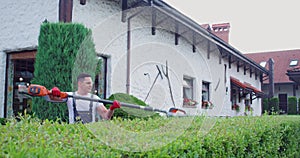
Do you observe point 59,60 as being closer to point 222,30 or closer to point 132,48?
point 132,48

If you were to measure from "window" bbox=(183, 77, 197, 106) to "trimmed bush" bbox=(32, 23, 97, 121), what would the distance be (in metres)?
5.88

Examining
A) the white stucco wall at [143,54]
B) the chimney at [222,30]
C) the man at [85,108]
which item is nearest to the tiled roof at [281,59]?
the chimney at [222,30]

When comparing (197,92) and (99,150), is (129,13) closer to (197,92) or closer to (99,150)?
(197,92)

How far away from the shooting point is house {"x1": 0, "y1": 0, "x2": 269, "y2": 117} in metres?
6.93

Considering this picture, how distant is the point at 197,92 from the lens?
39.8ft

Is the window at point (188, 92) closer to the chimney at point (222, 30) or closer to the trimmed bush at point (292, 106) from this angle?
the chimney at point (222, 30)

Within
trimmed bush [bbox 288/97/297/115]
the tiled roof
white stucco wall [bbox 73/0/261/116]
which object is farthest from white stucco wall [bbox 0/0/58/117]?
the tiled roof

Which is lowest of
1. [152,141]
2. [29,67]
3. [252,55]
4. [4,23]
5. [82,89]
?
[152,141]

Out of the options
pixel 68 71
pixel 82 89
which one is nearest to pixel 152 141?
pixel 82 89

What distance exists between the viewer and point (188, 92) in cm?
1176

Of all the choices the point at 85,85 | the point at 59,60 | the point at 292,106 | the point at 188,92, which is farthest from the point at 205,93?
the point at 292,106

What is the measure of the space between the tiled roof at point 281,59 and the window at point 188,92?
52.8 feet

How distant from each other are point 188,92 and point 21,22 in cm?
635

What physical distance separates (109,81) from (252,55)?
24.4 metres
